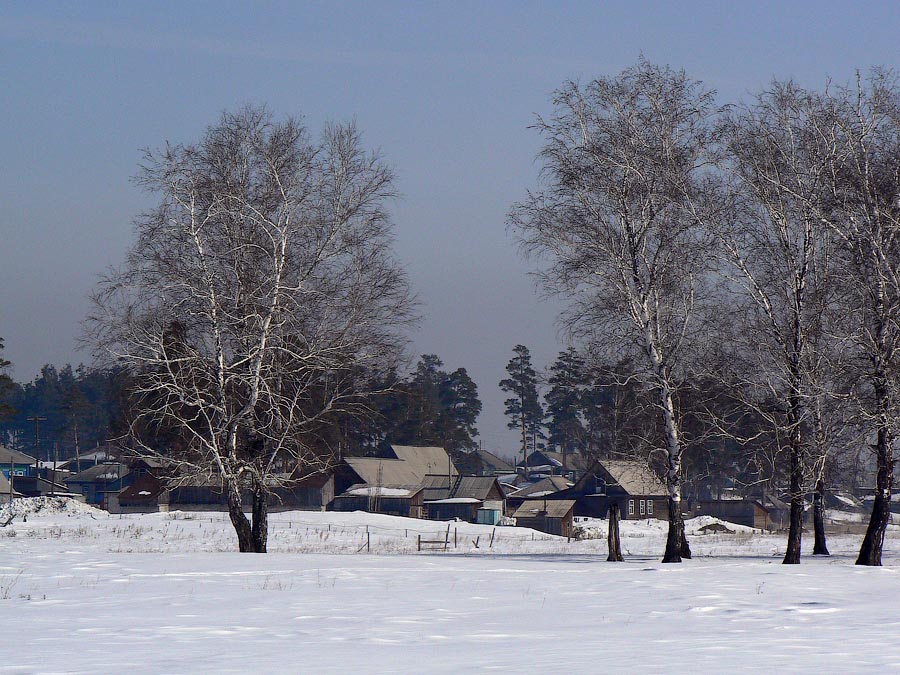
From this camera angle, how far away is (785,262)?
26.8 meters

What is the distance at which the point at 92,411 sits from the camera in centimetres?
17988

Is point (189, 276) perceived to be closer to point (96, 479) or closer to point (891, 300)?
point (891, 300)

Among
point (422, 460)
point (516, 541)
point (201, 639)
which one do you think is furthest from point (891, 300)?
point (422, 460)

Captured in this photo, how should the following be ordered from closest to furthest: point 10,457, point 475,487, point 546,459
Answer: point 475,487, point 10,457, point 546,459

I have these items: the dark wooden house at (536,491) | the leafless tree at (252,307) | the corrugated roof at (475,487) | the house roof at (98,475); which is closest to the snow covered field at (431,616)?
the leafless tree at (252,307)

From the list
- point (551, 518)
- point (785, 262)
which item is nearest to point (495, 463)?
point (551, 518)

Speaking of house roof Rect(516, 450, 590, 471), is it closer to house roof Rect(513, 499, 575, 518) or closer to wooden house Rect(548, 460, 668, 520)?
wooden house Rect(548, 460, 668, 520)

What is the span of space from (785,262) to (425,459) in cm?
8195

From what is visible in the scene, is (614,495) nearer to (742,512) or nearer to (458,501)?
(742,512)

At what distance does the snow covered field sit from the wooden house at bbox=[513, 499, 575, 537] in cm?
5364

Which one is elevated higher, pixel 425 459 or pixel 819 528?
pixel 425 459

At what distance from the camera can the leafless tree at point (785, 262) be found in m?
25.8

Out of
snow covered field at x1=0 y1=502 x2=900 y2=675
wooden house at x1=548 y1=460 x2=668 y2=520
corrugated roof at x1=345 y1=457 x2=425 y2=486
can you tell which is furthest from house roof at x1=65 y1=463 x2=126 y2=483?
snow covered field at x1=0 y1=502 x2=900 y2=675

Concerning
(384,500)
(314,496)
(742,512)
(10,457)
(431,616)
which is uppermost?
Result: (431,616)
